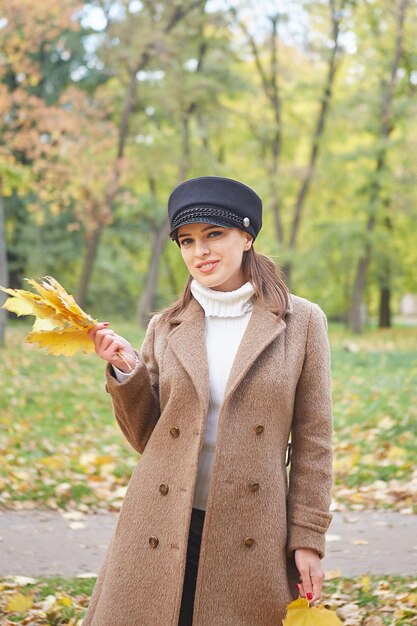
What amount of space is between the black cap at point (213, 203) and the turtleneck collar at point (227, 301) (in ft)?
0.68

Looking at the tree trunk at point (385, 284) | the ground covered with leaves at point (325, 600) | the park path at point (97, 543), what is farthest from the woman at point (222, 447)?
the tree trunk at point (385, 284)

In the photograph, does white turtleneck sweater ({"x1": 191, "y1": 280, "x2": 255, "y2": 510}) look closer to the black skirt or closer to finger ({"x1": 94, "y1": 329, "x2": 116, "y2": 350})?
the black skirt

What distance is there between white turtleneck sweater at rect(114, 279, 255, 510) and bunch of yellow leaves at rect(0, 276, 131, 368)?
7.3 inches

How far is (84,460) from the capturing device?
808 cm

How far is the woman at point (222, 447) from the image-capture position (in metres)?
2.41

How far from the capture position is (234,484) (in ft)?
7.95

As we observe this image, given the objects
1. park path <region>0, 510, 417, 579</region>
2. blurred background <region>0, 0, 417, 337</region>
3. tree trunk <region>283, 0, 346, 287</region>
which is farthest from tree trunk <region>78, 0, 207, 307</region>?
park path <region>0, 510, 417, 579</region>

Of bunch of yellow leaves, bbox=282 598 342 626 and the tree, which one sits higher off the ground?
the tree

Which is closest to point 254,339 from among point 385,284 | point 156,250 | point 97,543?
point 97,543

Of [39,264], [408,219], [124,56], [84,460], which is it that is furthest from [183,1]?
[84,460]

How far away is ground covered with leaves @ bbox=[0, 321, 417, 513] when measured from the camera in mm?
6914

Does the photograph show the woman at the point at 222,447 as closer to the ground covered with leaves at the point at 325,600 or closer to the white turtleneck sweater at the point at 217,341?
the white turtleneck sweater at the point at 217,341

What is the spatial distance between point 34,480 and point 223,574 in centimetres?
518

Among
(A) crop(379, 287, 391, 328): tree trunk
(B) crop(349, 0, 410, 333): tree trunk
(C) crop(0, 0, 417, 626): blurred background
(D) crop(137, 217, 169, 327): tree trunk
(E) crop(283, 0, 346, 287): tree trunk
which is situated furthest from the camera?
(A) crop(379, 287, 391, 328): tree trunk
